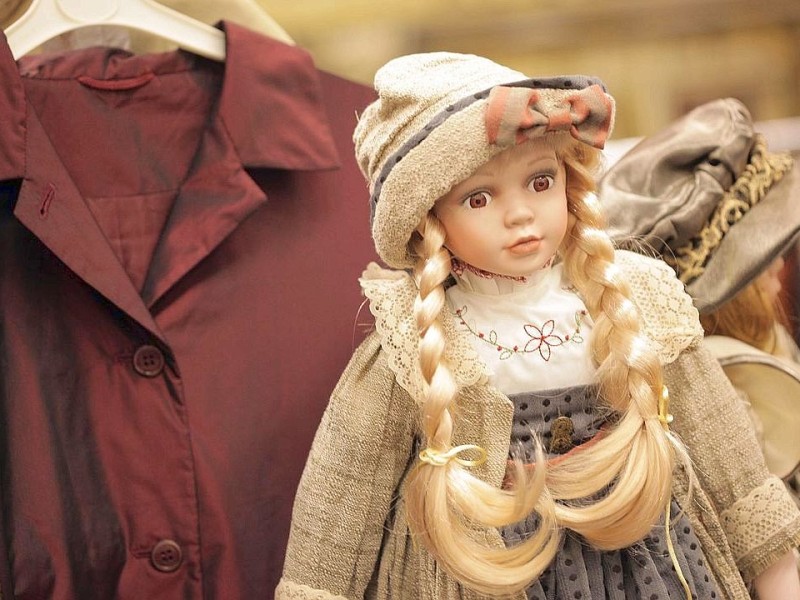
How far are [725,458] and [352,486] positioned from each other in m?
0.34

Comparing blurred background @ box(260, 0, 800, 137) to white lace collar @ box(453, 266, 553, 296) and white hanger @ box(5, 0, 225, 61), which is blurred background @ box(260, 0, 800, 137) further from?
white lace collar @ box(453, 266, 553, 296)

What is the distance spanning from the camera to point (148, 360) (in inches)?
38.8

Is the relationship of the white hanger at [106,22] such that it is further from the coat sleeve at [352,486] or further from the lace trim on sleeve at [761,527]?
the lace trim on sleeve at [761,527]

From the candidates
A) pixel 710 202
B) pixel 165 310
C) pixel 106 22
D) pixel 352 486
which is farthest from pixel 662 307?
pixel 106 22

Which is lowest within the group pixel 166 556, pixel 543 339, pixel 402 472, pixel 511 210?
pixel 166 556

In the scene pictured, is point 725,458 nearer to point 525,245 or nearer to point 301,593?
point 525,245

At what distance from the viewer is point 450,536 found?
775 millimetres

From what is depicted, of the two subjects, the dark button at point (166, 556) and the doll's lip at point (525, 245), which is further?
the dark button at point (166, 556)

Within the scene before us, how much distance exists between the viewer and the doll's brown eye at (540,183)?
2.68ft

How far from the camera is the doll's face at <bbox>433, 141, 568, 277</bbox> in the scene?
0.80 m

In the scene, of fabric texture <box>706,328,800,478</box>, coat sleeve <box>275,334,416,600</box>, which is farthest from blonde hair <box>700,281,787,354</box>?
coat sleeve <box>275,334,416,600</box>

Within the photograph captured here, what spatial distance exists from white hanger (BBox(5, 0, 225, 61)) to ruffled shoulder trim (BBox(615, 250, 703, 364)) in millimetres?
518

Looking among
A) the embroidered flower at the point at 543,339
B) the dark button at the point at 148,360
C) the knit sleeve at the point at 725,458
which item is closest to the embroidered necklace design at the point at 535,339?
the embroidered flower at the point at 543,339

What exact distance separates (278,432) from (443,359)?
27 centimetres
